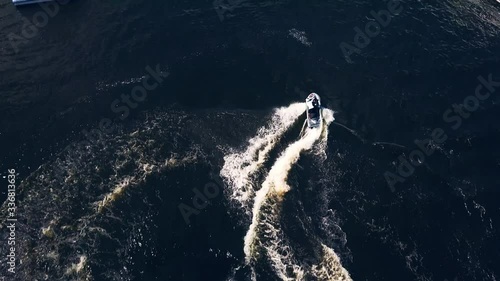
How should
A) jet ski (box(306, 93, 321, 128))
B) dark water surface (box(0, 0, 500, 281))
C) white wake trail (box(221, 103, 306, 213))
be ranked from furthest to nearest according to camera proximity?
1. jet ski (box(306, 93, 321, 128))
2. white wake trail (box(221, 103, 306, 213))
3. dark water surface (box(0, 0, 500, 281))

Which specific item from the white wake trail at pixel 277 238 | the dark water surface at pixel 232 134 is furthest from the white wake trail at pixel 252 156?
the white wake trail at pixel 277 238

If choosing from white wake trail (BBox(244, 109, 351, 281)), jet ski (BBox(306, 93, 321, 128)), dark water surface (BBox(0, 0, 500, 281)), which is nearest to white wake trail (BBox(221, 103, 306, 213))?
dark water surface (BBox(0, 0, 500, 281))

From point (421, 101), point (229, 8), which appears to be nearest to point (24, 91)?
point (229, 8)

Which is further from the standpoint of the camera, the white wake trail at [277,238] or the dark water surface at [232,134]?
the dark water surface at [232,134]

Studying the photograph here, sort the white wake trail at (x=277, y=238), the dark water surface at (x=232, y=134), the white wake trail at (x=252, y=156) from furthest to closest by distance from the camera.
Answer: the white wake trail at (x=252, y=156)
the dark water surface at (x=232, y=134)
the white wake trail at (x=277, y=238)

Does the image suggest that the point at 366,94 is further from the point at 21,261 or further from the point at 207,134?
the point at 21,261

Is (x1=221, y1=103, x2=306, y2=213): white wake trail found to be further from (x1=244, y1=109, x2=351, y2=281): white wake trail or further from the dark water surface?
(x1=244, y1=109, x2=351, y2=281): white wake trail

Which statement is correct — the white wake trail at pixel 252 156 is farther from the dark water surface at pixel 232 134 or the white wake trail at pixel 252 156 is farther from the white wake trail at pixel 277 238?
the white wake trail at pixel 277 238
